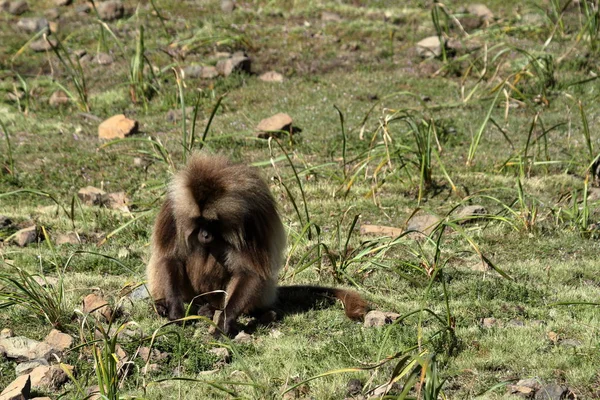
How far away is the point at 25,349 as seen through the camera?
5922 mm

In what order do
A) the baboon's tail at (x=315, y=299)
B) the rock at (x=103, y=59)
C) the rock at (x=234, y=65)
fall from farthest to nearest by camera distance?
the rock at (x=103, y=59) → the rock at (x=234, y=65) → the baboon's tail at (x=315, y=299)

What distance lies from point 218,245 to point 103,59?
30.6 feet

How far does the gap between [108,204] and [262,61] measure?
A: 5436 mm

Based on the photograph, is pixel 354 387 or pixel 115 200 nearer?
pixel 354 387

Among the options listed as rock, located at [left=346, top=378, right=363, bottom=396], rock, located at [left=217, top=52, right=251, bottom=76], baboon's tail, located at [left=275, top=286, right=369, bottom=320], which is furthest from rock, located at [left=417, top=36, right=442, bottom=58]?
rock, located at [left=346, top=378, right=363, bottom=396]

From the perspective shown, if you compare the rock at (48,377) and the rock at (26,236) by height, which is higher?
the rock at (48,377)

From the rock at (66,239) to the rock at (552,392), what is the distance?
485 cm

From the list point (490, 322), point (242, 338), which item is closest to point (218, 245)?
point (242, 338)

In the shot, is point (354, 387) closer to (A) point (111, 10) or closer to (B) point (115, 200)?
(B) point (115, 200)

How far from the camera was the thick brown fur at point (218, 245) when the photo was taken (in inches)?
247

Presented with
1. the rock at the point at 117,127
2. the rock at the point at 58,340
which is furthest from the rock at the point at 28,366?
the rock at the point at 117,127

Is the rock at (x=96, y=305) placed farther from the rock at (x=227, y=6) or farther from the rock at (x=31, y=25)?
the rock at (x=227, y=6)

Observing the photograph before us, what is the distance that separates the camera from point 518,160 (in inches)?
415

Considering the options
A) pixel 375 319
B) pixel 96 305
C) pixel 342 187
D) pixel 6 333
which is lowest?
pixel 342 187
